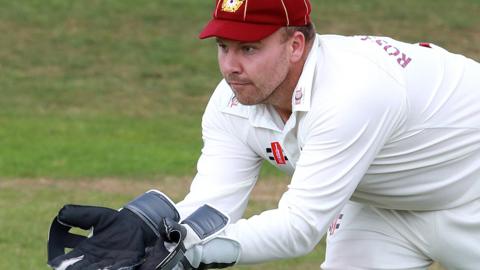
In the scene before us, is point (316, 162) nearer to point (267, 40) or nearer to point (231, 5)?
point (267, 40)

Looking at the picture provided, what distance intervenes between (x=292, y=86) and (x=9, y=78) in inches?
436

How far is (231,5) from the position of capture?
4969 millimetres

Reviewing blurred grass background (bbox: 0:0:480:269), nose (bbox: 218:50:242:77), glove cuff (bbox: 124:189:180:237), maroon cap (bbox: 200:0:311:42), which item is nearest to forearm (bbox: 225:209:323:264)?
glove cuff (bbox: 124:189:180:237)

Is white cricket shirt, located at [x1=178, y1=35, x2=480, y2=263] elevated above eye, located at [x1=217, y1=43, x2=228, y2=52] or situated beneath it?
situated beneath

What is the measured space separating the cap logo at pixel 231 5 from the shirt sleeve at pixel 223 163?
672 mm

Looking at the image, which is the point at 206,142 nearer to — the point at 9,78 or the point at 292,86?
the point at 292,86

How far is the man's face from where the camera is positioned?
4.93 meters

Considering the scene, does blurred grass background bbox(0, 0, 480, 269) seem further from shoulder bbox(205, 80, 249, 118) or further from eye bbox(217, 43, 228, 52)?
eye bbox(217, 43, 228, 52)

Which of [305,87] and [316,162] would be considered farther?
[305,87]

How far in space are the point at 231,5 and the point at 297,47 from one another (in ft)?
1.04

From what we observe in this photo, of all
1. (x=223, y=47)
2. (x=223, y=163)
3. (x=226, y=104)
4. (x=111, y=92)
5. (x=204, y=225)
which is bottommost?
(x=111, y=92)

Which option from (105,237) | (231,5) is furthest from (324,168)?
(105,237)

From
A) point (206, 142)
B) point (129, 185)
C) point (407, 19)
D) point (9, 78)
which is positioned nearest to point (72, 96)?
point (9, 78)

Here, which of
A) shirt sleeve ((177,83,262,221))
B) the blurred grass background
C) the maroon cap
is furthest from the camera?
the blurred grass background
